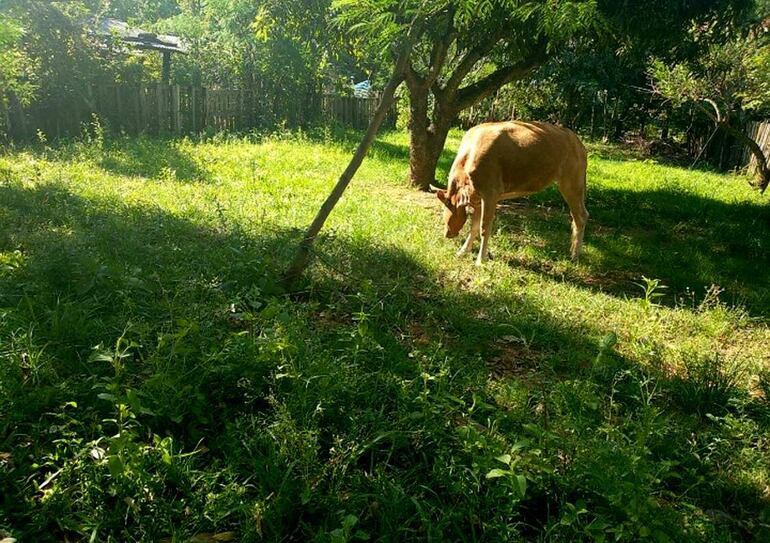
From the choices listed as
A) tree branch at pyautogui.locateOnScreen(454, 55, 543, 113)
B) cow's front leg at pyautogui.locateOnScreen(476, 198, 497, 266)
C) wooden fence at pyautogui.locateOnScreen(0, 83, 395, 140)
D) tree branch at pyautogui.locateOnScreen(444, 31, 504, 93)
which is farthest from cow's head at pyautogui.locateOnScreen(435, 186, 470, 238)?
wooden fence at pyautogui.locateOnScreen(0, 83, 395, 140)

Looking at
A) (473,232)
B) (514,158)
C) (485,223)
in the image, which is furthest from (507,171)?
(473,232)

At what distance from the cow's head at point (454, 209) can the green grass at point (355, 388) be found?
33 centimetres

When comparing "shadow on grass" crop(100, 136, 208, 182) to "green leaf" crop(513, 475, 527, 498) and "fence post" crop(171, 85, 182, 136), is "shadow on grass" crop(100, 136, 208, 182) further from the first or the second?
"green leaf" crop(513, 475, 527, 498)

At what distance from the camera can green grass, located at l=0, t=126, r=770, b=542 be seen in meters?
2.44

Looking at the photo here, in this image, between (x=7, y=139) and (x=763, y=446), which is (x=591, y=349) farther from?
(x=7, y=139)

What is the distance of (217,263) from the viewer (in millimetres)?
5008

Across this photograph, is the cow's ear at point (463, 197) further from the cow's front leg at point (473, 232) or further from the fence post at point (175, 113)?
the fence post at point (175, 113)

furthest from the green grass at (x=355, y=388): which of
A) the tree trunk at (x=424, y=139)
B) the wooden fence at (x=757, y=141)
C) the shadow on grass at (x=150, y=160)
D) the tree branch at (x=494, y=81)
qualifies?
the wooden fence at (x=757, y=141)

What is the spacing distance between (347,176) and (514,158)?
2.89 meters

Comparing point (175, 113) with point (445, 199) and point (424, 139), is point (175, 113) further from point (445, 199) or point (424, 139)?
point (445, 199)

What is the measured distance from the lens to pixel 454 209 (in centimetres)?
710

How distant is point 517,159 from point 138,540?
5805mm


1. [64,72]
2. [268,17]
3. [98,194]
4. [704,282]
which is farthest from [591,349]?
[64,72]

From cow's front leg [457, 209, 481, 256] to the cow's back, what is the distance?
41 cm
